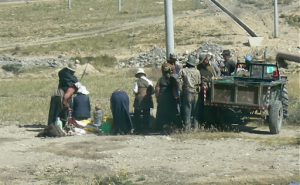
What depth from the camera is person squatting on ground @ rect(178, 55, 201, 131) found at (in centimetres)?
1683

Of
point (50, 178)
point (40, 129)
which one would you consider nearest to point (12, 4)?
point (40, 129)

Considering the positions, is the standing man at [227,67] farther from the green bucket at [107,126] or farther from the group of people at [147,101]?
the green bucket at [107,126]

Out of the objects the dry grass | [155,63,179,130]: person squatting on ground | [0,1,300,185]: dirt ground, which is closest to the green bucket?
[0,1,300,185]: dirt ground

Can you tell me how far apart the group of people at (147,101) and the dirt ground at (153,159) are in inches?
28.2

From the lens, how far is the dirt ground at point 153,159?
12.5 metres

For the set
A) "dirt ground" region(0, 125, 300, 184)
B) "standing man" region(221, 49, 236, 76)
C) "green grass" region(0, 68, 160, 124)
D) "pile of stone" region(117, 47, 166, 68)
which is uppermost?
"standing man" region(221, 49, 236, 76)

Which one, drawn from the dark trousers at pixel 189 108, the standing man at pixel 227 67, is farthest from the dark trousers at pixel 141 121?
the standing man at pixel 227 67

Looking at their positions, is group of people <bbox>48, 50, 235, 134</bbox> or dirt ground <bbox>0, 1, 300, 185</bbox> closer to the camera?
dirt ground <bbox>0, 1, 300, 185</bbox>

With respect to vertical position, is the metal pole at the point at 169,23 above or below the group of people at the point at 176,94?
above

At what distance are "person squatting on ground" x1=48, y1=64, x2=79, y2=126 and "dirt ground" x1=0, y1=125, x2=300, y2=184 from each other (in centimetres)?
74

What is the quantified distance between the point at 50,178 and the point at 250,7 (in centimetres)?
5332

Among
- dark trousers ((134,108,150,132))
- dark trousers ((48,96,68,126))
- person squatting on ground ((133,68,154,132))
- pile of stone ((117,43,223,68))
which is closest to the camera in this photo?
dark trousers ((48,96,68,126))

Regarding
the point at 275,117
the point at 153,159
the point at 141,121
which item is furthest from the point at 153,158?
the point at 141,121

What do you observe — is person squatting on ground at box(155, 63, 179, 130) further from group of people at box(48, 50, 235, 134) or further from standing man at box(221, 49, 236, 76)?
standing man at box(221, 49, 236, 76)
